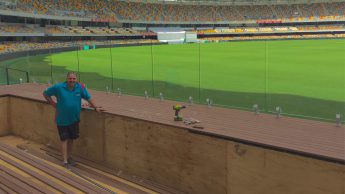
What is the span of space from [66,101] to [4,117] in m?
4.48

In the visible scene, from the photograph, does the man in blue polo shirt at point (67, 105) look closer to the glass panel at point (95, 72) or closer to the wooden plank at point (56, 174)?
the wooden plank at point (56, 174)

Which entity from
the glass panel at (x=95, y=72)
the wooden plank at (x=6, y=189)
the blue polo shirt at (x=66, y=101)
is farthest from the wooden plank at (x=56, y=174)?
the glass panel at (x=95, y=72)

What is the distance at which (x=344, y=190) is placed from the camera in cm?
465

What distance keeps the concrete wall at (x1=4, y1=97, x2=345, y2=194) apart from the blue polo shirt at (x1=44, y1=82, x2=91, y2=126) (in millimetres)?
699

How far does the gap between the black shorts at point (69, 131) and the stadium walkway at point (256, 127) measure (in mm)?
767

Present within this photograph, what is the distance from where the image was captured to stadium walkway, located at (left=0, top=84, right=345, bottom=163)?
5.24 m

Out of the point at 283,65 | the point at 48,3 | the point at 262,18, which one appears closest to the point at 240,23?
the point at 262,18

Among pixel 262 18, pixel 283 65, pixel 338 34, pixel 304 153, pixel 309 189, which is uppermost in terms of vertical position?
pixel 262 18

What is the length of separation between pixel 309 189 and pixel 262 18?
11310cm

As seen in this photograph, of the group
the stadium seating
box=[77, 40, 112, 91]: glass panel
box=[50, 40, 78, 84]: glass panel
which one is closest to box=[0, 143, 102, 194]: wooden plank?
box=[77, 40, 112, 91]: glass panel

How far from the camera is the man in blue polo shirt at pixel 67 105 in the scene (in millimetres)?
7152

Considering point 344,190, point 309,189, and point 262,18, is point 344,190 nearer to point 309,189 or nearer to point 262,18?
point 309,189

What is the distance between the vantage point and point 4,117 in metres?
10.6

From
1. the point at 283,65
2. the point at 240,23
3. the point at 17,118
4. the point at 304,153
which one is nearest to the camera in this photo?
the point at 304,153
